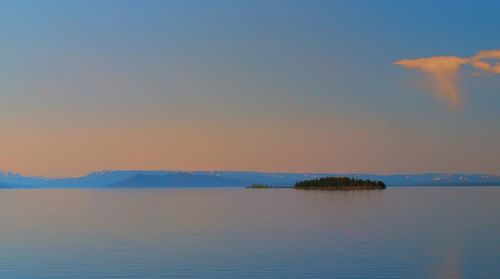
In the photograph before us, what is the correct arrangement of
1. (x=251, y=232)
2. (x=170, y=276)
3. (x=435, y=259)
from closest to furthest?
(x=170, y=276) → (x=435, y=259) → (x=251, y=232)

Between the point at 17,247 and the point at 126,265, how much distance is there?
57.5 ft

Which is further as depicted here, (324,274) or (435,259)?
(435,259)

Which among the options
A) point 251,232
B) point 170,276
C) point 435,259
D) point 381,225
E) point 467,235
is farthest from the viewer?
point 381,225

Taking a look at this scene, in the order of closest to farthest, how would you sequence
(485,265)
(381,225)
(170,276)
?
(170,276) < (485,265) < (381,225)

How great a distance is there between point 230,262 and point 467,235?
3008 centimetres

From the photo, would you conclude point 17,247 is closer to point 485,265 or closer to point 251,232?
point 251,232

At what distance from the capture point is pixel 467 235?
6200 centimetres

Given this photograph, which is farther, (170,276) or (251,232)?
(251,232)

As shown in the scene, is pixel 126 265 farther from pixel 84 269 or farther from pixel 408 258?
pixel 408 258

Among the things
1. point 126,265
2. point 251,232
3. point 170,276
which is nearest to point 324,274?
point 170,276

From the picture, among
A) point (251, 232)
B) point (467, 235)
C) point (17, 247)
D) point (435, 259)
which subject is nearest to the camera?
point (435, 259)

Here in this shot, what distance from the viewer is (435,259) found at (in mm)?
45094

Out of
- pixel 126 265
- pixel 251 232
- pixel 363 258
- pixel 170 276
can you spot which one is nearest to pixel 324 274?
pixel 363 258

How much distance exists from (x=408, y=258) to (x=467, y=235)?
1960 centimetres
